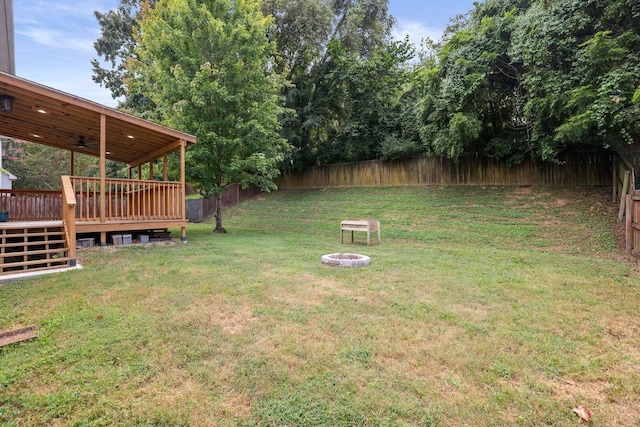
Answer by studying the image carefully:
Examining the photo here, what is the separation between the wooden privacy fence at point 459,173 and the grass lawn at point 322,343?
4.90m

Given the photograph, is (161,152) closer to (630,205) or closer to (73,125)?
(73,125)

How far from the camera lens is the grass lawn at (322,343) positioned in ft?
6.59

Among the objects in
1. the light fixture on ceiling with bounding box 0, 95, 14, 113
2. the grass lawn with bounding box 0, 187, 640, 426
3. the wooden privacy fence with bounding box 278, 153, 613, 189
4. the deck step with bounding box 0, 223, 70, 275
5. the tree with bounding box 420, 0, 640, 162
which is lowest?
the grass lawn with bounding box 0, 187, 640, 426

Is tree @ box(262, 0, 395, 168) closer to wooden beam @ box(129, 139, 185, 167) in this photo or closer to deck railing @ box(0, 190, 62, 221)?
wooden beam @ box(129, 139, 185, 167)

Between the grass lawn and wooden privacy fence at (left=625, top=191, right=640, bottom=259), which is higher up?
wooden privacy fence at (left=625, top=191, right=640, bottom=259)

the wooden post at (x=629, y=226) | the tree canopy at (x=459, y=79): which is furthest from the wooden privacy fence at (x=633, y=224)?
the tree canopy at (x=459, y=79)

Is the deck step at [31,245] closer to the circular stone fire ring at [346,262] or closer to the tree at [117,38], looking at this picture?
the circular stone fire ring at [346,262]

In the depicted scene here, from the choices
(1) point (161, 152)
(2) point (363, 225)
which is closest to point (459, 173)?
(2) point (363, 225)

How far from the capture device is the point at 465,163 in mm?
12711

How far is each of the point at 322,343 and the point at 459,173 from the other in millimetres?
11900

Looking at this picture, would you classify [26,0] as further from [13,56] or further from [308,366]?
[308,366]

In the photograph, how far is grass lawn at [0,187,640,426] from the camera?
6.59 feet

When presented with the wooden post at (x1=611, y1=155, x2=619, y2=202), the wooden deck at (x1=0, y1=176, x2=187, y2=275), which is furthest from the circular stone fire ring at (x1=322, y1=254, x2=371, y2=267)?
the wooden post at (x1=611, y1=155, x2=619, y2=202)

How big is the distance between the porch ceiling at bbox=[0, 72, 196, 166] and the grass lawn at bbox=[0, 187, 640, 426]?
3209 millimetres
